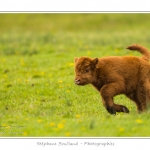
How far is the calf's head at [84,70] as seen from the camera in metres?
10.5

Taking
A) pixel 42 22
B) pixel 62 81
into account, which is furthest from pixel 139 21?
pixel 62 81

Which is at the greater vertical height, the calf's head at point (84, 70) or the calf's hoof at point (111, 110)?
the calf's head at point (84, 70)

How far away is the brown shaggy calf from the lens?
34.1 ft

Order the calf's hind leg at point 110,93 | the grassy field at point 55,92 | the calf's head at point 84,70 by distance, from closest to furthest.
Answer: the grassy field at point 55,92 → the calf's hind leg at point 110,93 → the calf's head at point 84,70

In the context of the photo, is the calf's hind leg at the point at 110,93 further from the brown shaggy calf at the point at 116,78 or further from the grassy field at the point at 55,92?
the grassy field at the point at 55,92

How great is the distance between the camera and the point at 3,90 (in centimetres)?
1405

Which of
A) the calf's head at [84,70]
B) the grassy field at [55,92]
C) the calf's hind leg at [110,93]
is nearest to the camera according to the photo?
the grassy field at [55,92]

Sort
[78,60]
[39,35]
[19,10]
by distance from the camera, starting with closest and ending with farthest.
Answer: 1. [78,60]
2. [19,10]
3. [39,35]

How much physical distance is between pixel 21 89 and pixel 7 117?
9.99 ft

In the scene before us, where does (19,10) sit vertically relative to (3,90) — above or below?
above

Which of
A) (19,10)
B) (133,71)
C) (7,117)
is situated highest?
(19,10)

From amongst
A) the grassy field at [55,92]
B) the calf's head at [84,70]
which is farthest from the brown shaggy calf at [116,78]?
the grassy field at [55,92]

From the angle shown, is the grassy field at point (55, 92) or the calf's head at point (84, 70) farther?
the calf's head at point (84, 70)

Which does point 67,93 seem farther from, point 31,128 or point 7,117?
point 31,128
